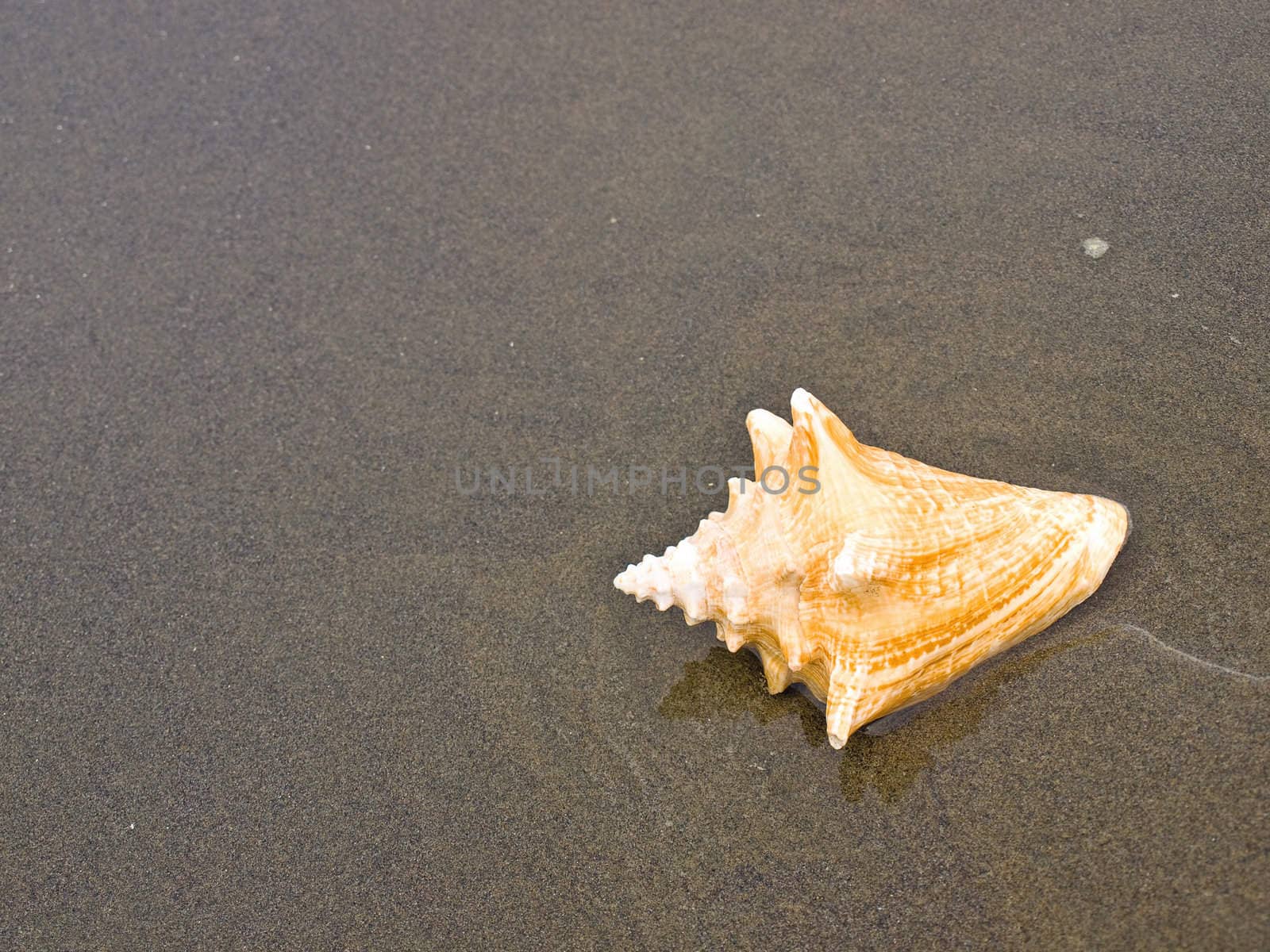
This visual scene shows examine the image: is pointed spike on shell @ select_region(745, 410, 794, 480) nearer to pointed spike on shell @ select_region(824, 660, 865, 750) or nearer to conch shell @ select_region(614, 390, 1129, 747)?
conch shell @ select_region(614, 390, 1129, 747)

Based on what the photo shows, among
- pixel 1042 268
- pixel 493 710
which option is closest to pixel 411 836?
pixel 493 710

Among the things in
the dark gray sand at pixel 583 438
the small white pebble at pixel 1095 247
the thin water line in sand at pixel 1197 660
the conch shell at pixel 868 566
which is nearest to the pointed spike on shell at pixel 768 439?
the conch shell at pixel 868 566

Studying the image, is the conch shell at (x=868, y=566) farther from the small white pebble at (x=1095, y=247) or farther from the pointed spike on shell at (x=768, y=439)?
A: the small white pebble at (x=1095, y=247)

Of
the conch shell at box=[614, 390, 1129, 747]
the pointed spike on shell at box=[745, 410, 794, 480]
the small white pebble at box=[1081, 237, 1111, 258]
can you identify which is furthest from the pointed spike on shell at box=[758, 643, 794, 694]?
the small white pebble at box=[1081, 237, 1111, 258]

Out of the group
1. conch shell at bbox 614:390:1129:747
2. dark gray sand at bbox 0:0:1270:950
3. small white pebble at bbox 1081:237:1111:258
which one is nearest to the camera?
conch shell at bbox 614:390:1129:747

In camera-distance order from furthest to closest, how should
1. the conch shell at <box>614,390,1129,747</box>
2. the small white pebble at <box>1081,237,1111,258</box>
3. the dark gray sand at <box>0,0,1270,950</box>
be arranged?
1. the small white pebble at <box>1081,237,1111,258</box>
2. the dark gray sand at <box>0,0,1270,950</box>
3. the conch shell at <box>614,390,1129,747</box>

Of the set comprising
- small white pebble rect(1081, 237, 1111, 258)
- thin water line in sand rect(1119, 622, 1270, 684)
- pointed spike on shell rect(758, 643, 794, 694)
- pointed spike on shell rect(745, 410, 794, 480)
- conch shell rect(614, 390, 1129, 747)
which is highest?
small white pebble rect(1081, 237, 1111, 258)
